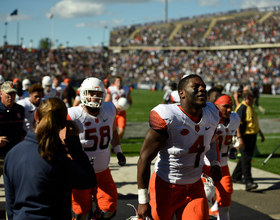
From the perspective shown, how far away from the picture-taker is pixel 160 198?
Result: 3121 millimetres

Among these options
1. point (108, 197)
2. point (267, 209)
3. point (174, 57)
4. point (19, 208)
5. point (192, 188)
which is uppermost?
point (174, 57)

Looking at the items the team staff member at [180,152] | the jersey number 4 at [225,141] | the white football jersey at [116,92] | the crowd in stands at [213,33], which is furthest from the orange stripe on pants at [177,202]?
the crowd in stands at [213,33]

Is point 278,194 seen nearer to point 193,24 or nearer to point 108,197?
point 108,197

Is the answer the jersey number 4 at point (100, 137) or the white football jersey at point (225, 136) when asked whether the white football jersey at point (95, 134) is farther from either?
the white football jersey at point (225, 136)

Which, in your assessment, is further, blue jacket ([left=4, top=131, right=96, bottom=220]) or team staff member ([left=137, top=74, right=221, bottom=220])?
team staff member ([left=137, top=74, right=221, bottom=220])

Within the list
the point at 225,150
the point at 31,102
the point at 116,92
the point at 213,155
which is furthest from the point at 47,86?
the point at 213,155

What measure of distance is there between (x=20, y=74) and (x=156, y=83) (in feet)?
60.9

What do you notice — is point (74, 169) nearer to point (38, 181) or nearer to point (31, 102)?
point (38, 181)

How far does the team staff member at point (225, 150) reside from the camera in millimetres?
4250

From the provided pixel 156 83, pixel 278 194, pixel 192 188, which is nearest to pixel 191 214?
pixel 192 188

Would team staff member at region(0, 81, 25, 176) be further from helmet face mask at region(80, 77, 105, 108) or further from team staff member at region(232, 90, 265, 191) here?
team staff member at region(232, 90, 265, 191)

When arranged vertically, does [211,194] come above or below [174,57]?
below

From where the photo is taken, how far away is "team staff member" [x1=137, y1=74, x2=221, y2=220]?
115 inches

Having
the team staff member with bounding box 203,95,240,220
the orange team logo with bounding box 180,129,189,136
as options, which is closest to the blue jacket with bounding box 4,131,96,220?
the orange team logo with bounding box 180,129,189,136
